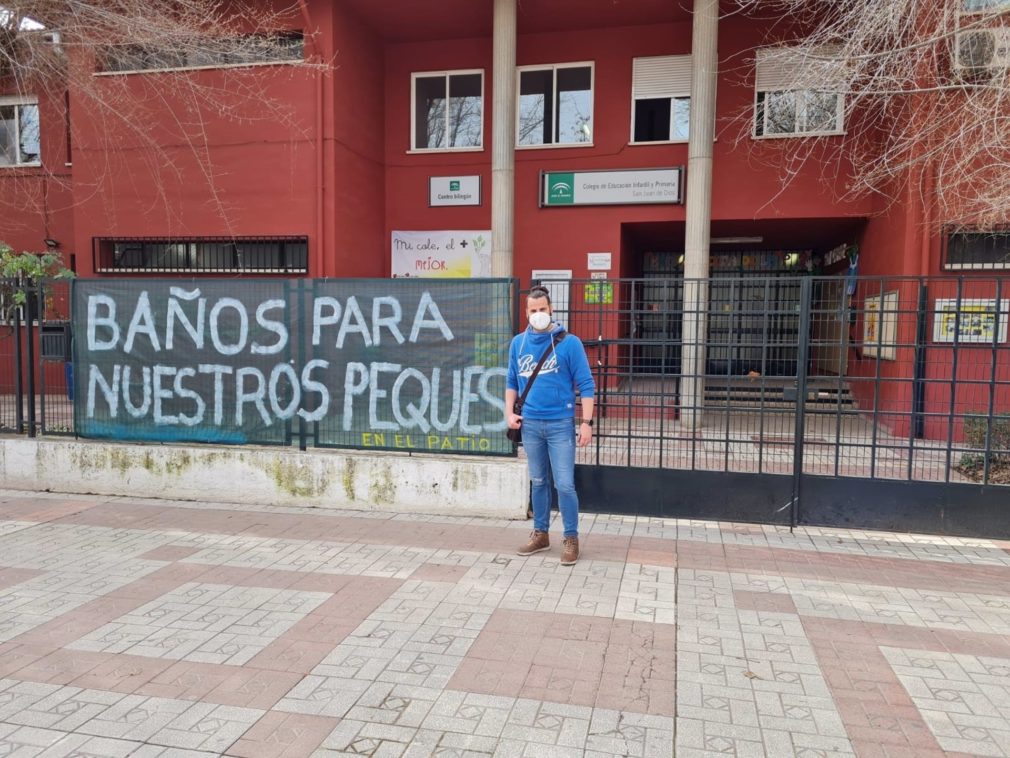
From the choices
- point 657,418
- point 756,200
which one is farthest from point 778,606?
point 756,200

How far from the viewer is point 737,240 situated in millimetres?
14406

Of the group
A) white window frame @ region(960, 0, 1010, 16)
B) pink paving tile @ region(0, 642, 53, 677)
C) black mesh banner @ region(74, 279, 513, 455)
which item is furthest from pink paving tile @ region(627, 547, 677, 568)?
white window frame @ region(960, 0, 1010, 16)

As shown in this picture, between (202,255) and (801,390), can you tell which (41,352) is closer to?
(202,255)

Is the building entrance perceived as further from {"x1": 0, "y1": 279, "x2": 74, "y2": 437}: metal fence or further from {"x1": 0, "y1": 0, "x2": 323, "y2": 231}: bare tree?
{"x1": 0, "y1": 0, "x2": 323, "y2": 231}: bare tree

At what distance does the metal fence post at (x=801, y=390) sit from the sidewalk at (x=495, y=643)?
0.37 m

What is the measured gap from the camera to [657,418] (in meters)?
6.59

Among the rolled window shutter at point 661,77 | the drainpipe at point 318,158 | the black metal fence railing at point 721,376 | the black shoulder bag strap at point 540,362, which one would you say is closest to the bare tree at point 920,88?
the rolled window shutter at point 661,77

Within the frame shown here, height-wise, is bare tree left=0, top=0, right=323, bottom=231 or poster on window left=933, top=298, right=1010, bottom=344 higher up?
bare tree left=0, top=0, right=323, bottom=231

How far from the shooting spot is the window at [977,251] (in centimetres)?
1030

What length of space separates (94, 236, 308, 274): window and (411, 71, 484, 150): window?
133 inches

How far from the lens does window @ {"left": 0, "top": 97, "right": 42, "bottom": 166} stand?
14.2 m

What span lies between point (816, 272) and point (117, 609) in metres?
15.4

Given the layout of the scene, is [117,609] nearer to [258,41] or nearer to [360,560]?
[360,560]

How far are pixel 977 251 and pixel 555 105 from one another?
7.45 meters
